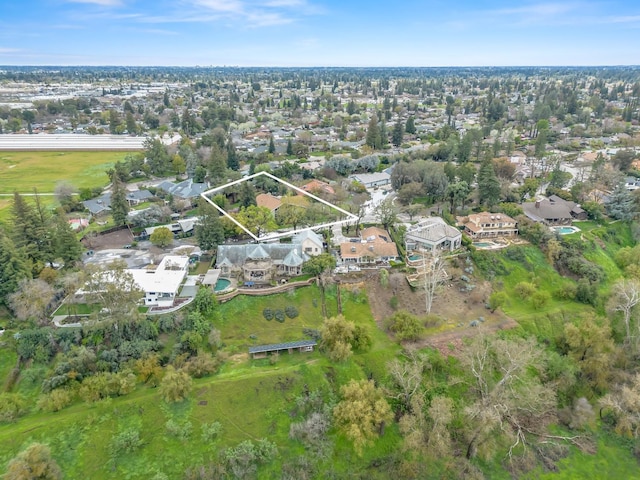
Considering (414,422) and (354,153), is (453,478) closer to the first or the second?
(414,422)

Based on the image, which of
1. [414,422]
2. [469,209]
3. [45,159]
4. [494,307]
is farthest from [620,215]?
[45,159]

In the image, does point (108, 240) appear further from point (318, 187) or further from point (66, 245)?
point (318, 187)

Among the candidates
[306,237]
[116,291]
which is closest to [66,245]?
[116,291]

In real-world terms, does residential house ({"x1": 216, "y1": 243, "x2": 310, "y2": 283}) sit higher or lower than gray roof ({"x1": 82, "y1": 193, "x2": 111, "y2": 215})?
lower

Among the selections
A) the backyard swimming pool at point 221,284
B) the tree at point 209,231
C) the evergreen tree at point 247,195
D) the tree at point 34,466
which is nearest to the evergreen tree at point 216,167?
the evergreen tree at point 247,195

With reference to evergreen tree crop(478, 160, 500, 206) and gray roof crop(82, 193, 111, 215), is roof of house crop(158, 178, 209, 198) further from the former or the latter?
evergreen tree crop(478, 160, 500, 206)

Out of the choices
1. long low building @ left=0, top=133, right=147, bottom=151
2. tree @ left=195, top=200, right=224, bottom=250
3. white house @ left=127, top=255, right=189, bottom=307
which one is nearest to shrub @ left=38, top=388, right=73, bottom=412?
white house @ left=127, top=255, right=189, bottom=307
